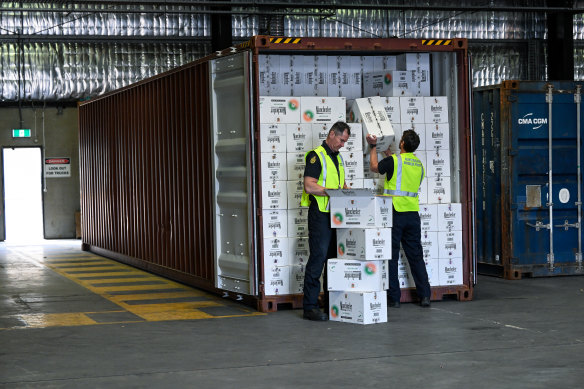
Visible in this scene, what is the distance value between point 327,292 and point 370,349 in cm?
211

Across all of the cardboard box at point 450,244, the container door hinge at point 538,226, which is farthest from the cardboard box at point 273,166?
the container door hinge at point 538,226

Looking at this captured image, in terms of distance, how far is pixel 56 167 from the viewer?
80.5 ft

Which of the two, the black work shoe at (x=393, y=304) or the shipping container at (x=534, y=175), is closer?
the black work shoe at (x=393, y=304)

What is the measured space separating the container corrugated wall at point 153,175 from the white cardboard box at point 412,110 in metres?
2.60

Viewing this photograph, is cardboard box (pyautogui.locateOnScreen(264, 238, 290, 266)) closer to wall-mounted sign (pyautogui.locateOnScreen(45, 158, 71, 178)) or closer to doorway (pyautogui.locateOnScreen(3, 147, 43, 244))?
wall-mounted sign (pyautogui.locateOnScreen(45, 158, 71, 178))

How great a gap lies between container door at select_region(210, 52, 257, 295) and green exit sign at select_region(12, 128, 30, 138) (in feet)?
44.4

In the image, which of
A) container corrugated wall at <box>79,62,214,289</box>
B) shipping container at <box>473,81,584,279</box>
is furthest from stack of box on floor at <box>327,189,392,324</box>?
shipping container at <box>473,81,584,279</box>

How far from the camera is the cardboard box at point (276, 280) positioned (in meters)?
10.8

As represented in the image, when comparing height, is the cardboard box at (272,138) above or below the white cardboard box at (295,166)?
above

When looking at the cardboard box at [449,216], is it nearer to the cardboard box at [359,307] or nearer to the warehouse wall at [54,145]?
the cardboard box at [359,307]

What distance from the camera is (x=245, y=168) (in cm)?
1105

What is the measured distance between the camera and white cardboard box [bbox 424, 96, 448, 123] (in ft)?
Answer: 37.4

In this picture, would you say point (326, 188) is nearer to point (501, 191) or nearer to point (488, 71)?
point (501, 191)

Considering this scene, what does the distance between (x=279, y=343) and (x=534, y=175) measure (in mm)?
6550
